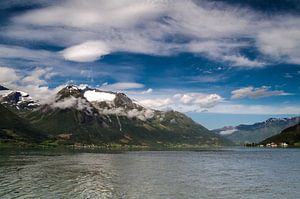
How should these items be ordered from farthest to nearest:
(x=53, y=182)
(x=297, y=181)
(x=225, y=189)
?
(x=297, y=181) < (x=53, y=182) < (x=225, y=189)

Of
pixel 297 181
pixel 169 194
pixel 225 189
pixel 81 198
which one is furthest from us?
pixel 297 181

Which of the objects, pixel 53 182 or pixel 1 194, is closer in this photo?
pixel 1 194

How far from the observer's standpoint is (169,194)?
67.6m

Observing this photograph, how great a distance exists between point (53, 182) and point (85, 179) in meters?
9.69

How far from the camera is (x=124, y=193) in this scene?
68.3 m

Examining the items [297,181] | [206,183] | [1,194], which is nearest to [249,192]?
[206,183]

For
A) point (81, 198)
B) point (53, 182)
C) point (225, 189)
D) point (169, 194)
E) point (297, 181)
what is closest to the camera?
point (81, 198)

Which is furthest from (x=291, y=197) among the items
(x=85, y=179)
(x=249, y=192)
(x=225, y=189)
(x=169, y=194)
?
(x=85, y=179)

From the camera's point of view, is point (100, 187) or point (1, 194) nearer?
point (1, 194)

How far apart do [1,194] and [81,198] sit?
13892 millimetres

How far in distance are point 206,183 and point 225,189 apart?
959 centimetres

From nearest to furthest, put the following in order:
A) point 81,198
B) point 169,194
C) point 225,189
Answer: point 81,198
point 169,194
point 225,189

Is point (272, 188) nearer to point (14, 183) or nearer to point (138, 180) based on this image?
point (138, 180)

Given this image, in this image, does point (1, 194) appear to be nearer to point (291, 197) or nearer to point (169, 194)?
point (169, 194)
